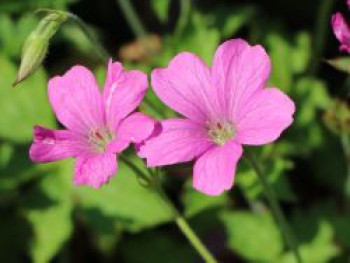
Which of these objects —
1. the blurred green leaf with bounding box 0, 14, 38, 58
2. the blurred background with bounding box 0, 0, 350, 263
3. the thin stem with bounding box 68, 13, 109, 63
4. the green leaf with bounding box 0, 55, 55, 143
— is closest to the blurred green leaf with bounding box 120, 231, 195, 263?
the blurred background with bounding box 0, 0, 350, 263

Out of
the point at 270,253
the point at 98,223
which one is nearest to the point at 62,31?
the point at 98,223

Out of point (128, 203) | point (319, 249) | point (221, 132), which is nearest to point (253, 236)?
point (319, 249)

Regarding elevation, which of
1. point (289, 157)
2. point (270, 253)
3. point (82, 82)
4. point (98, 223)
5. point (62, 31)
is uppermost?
point (82, 82)

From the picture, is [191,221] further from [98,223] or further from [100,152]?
[100,152]

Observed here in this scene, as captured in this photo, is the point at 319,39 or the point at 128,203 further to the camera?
the point at 319,39

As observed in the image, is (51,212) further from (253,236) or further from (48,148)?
(48,148)

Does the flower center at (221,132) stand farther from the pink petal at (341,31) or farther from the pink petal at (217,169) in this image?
the pink petal at (341,31)

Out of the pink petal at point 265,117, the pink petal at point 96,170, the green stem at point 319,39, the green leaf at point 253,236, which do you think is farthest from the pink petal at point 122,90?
the green stem at point 319,39
